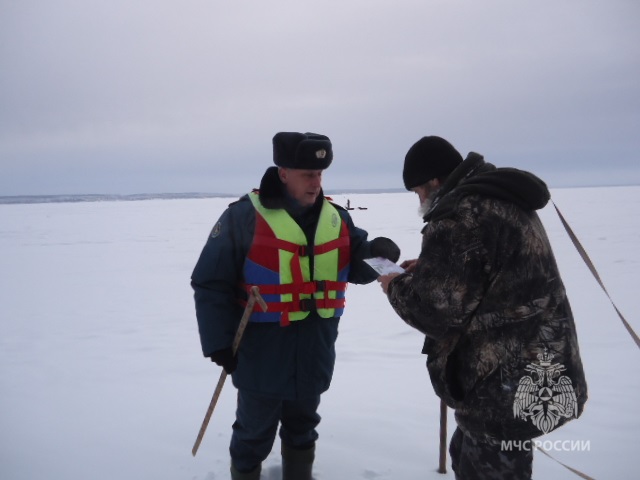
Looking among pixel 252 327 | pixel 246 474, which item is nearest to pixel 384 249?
pixel 252 327

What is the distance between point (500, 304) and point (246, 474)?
1.69 meters

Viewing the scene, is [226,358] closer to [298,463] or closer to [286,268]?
[286,268]

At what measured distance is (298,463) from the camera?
9.11 ft

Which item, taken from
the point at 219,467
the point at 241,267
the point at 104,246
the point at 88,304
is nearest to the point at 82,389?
the point at 219,467

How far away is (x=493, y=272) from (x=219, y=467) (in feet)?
7.10

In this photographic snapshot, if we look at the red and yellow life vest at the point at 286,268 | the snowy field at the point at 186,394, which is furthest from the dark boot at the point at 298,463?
the red and yellow life vest at the point at 286,268

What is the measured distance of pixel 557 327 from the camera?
5.93ft

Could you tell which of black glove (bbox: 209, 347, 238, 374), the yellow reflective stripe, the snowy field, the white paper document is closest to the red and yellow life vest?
the yellow reflective stripe

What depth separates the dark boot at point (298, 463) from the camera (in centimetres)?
278

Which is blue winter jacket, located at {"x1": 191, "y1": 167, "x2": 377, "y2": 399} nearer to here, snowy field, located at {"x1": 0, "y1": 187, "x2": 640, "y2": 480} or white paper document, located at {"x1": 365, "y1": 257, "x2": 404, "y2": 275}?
white paper document, located at {"x1": 365, "y1": 257, "x2": 404, "y2": 275}

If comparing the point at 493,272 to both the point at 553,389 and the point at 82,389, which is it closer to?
the point at 553,389

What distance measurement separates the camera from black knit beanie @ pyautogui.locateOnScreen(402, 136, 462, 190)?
202 cm

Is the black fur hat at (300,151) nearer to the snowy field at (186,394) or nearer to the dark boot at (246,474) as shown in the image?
the dark boot at (246,474)

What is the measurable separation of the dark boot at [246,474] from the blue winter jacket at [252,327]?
0.48m
